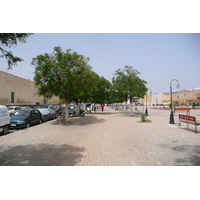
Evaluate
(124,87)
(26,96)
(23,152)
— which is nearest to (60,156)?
(23,152)

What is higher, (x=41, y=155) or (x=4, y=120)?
(x=4, y=120)

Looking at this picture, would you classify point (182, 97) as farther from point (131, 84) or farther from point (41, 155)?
point (41, 155)

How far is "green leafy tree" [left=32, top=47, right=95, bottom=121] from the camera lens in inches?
468

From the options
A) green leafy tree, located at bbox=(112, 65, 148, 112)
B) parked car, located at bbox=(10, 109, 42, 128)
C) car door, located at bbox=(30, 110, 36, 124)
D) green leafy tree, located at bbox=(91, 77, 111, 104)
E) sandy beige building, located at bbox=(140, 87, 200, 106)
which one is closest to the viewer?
parked car, located at bbox=(10, 109, 42, 128)

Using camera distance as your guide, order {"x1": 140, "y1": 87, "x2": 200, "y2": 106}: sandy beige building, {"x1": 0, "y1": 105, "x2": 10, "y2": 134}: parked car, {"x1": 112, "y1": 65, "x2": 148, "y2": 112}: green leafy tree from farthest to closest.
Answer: {"x1": 140, "y1": 87, "x2": 200, "y2": 106}: sandy beige building
{"x1": 112, "y1": 65, "x2": 148, "y2": 112}: green leafy tree
{"x1": 0, "y1": 105, "x2": 10, "y2": 134}: parked car

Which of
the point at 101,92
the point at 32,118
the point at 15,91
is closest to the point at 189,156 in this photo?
the point at 32,118

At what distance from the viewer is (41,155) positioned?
5.14 meters

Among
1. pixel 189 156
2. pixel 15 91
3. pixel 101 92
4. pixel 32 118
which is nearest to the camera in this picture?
pixel 189 156

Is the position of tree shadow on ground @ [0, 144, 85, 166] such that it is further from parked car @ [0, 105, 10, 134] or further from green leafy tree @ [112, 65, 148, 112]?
green leafy tree @ [112, 65, 148, 112]

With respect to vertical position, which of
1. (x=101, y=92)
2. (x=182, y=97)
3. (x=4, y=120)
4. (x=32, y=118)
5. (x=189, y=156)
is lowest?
(x=189, y=156)

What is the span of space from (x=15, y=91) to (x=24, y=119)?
2335 centimetres

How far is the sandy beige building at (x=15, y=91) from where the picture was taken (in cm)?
2808

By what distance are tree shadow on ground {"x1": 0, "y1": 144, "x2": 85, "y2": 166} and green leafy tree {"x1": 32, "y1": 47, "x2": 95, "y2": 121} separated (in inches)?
251

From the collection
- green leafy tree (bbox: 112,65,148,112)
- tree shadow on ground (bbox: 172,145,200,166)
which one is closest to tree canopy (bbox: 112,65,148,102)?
green leafy tree (bbox: 112,65,148,112)
